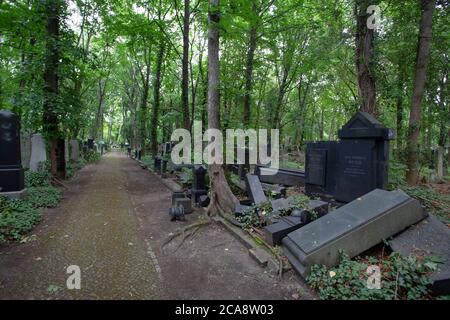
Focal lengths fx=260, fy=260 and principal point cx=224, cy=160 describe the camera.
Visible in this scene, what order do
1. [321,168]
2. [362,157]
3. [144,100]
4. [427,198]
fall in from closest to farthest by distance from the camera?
[362,157], [427,198], [321,168], [144,100]

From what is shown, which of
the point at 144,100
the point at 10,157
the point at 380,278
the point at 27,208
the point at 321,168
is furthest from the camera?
the point at 144,100

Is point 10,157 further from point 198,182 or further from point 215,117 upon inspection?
point 215,117

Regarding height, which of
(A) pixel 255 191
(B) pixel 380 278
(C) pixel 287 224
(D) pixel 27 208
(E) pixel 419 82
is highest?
(E) pixel 419 82

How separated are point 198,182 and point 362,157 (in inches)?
187

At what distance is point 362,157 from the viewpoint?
20.6ft

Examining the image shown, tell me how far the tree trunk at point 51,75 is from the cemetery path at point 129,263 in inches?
182

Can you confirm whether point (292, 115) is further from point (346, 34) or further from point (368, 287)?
point (368, 287)

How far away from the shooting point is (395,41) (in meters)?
9.68

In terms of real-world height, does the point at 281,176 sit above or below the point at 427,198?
above

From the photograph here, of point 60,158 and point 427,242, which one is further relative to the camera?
point 60,158

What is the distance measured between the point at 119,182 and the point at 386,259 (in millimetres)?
11079

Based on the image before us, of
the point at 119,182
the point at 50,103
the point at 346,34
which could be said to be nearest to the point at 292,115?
the point at 346,34

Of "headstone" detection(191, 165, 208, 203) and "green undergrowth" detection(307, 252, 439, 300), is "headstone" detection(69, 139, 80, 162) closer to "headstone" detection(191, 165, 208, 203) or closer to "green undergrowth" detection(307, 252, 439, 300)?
"headstone" detection(191, 165, 208, 203)

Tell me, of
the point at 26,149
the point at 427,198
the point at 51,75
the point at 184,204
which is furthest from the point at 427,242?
the point at 26,149
